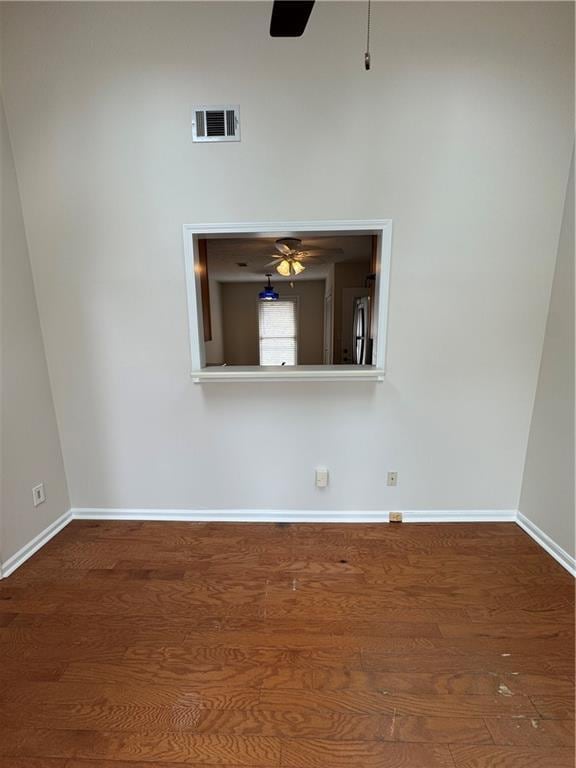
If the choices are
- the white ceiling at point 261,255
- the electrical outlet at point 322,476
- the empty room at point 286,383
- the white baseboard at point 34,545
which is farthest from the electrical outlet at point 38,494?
the white ceiling at point 261,255

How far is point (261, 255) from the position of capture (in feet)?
16.3

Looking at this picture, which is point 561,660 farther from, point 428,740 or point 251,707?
point 251,707

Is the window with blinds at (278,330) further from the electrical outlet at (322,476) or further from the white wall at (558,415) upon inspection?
the white wall at (558,415)

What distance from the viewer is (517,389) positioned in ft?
7.16

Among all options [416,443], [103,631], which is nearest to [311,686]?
[103,631]

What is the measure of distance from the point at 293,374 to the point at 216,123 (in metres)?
1.53

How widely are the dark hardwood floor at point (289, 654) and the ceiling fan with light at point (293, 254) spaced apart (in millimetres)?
2834

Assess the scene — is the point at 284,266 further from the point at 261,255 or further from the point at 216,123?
the point at 216,123

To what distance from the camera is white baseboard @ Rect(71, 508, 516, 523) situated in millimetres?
2365

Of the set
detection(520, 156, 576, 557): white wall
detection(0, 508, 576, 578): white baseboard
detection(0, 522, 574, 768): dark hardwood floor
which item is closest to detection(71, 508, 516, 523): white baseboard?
detection(0, 508, 576, 578): white baseboard

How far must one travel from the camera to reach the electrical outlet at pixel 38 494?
7.01 feet

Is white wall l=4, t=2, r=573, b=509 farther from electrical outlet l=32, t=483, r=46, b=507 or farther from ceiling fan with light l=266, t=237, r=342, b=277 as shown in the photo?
ceiling fan with light l=266, t=237, r=342, b=277

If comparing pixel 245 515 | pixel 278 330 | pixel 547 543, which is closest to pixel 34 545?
pixel 245 515

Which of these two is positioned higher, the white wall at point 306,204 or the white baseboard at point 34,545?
the white wall at point 306,204
